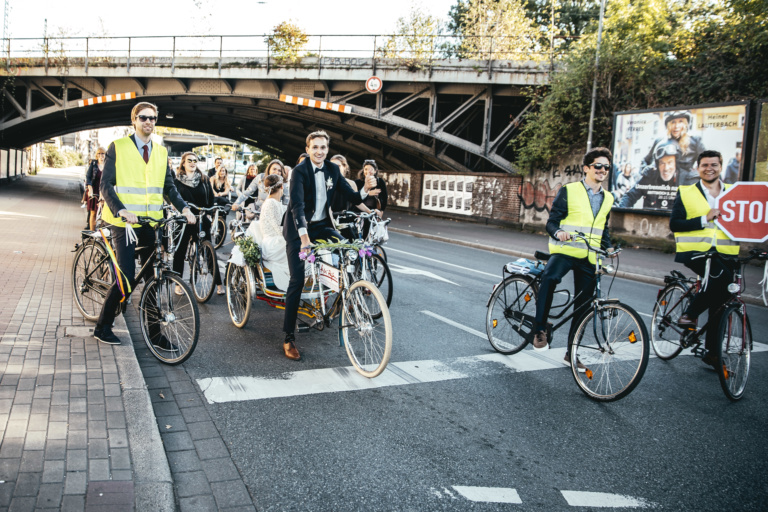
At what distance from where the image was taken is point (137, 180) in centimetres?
527

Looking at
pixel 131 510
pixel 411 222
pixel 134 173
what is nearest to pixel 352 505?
pixel 131 510

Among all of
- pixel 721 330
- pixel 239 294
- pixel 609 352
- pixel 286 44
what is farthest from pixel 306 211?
pixel 286 44

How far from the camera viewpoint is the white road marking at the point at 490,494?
125 inches

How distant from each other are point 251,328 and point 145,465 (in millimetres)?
3397

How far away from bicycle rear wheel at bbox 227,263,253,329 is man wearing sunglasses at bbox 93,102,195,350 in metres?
1.25

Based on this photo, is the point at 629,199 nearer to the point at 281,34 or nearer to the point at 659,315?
the point at 659,315

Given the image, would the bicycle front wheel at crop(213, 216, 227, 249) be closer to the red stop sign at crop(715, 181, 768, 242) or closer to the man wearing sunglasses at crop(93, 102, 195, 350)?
the man wearing sunglasses at crop(93, 102, 195, 350)

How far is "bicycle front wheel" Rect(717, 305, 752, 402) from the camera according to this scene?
15.9ft

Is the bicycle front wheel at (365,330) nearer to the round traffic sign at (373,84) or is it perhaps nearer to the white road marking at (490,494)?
the white road marking at (490,494)

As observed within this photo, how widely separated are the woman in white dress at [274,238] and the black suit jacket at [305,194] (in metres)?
0.60

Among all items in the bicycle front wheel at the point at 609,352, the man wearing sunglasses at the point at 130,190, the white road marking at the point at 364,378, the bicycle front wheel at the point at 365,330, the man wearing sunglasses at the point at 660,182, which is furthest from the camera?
the man wearing sunglasses at the point at 660,182

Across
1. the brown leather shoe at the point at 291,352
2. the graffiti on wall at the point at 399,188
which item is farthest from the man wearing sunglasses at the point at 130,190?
the graffiti on wall at the point at 399,188

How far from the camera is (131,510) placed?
2732 mm

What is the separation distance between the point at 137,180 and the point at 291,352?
196 centimetres
